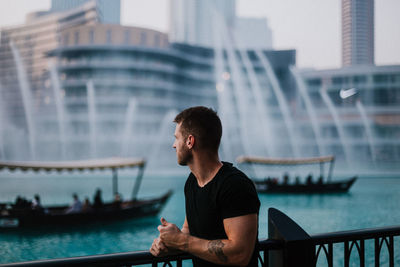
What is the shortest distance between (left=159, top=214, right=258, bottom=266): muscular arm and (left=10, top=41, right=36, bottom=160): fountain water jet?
65301 millimetres

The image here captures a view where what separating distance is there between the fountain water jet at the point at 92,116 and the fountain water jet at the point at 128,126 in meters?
4.69

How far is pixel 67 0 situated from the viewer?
80.6 metres

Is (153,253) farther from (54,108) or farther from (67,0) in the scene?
(67,0)

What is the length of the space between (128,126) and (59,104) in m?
12.6

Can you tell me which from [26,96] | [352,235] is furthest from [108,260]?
[26,96]

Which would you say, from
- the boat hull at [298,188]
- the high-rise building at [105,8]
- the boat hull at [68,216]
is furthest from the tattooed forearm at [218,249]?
the high-rise building at [105,8]

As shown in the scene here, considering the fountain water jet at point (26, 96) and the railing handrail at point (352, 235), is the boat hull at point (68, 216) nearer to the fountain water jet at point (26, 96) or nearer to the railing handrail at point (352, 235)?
the railing handrail at point (352, 235)

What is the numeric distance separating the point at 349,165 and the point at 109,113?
42379 mm

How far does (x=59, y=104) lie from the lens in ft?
208

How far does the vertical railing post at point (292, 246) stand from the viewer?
2.24 m

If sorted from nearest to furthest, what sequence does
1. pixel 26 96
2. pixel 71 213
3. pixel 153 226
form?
pixel 71 213, pixel 153 226, pixel 26 96

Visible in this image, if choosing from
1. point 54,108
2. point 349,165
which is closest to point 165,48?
point 54,108

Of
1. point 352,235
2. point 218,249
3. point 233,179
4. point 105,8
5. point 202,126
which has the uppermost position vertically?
point 105,8

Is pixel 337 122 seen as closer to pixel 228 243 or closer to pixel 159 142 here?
pixel 159 142
